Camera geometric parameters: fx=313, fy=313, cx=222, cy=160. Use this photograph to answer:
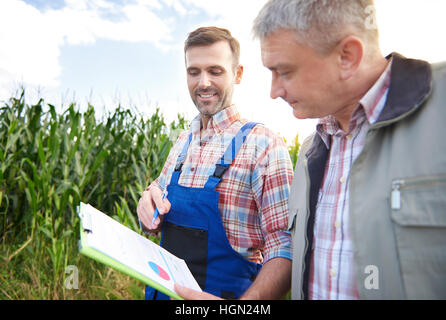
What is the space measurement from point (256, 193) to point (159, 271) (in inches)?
21.9

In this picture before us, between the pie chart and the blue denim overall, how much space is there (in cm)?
38

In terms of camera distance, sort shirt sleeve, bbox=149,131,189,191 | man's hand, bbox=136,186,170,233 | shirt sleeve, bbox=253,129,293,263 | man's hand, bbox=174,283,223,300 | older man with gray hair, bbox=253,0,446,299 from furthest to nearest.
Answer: shirt sleeve, bbox=149,131,189,191 < man's hand, bbox=136,186,170,233 < shirt sleeve, bbox=253,129,293,263 < man's hand, bbox=174,283,223,300 < older man with gray hair, bbox=253,0,446,299

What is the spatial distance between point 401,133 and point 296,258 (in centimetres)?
51

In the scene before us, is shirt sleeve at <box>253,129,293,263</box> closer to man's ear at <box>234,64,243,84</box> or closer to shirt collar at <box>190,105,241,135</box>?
shirt collar at <box>190,105,241,135</box>

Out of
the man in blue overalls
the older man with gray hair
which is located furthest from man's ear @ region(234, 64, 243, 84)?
the older man with gray hair

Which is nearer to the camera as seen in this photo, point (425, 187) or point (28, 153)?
point (425, 187)

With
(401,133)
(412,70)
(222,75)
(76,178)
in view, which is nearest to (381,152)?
(401,133)

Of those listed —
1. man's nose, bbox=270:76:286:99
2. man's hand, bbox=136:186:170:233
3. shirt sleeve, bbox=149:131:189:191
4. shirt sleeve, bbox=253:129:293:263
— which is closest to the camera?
man's nose, bbox=270:76:286:99

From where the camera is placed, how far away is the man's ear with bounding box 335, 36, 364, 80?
87 cm

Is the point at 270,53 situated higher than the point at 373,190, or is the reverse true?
the point at 270,53

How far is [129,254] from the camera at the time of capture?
861mm

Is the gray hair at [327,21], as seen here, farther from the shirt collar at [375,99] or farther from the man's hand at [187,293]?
the man's hand at [187,293]
